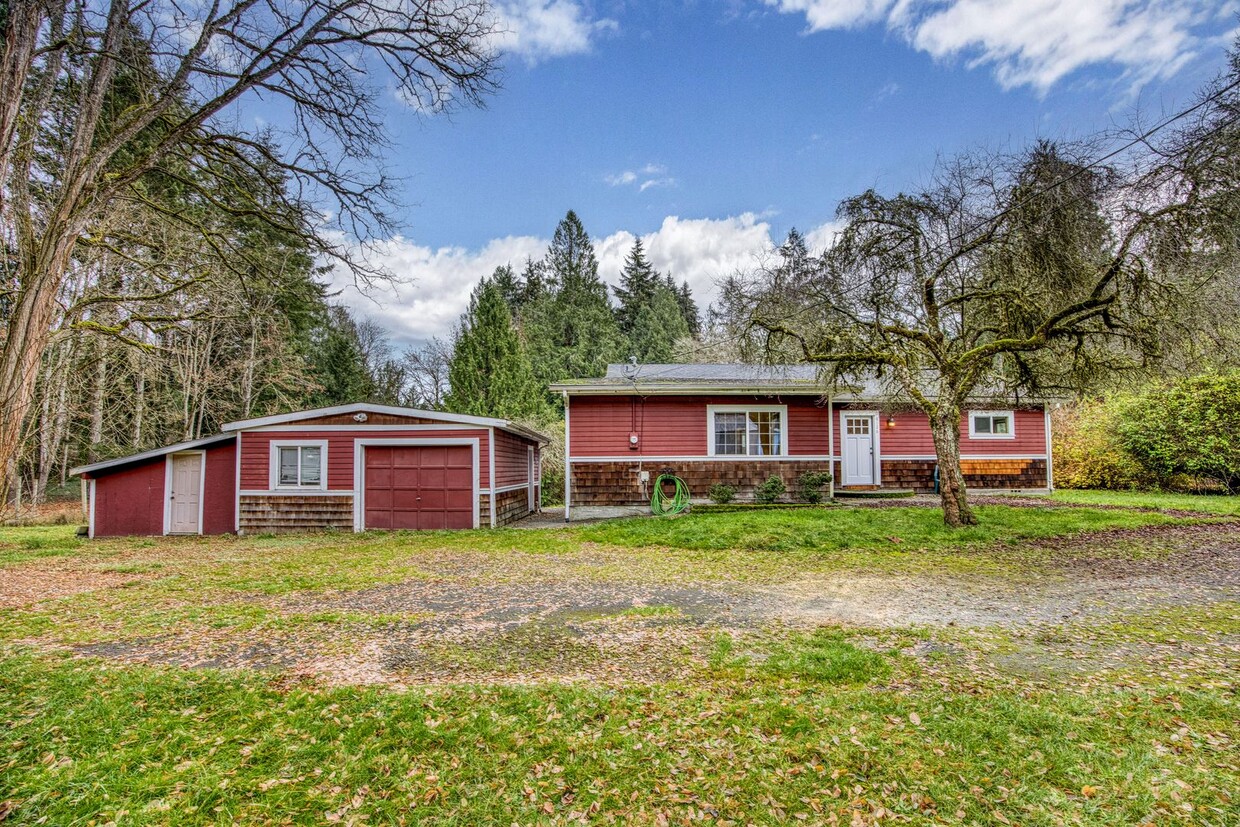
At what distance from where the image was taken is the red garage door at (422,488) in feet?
39.6

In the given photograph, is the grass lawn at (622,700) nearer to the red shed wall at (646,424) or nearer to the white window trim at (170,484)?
the white window trim at (170,484)

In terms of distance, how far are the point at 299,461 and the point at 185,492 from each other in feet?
9.76

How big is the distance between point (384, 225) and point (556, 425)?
1452 centimetres

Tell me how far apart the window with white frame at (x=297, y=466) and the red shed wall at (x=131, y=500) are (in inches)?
114

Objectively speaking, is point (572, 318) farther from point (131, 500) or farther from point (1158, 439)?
point (1158, 439)

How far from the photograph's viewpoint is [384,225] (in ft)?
24.6

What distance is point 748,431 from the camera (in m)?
13.4

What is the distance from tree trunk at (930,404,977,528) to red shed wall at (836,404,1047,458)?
6.37m

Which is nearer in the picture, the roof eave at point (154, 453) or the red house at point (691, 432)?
the roof eave at point (154, 453)

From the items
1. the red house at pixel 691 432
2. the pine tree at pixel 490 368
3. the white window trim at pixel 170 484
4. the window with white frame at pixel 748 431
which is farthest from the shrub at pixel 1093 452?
the white window trim at pixel 170 484

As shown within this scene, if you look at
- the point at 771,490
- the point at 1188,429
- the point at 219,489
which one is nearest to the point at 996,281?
the point at 771,490

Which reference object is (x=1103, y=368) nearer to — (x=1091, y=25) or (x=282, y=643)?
(x=1091, y=25)

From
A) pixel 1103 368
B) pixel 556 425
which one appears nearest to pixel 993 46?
pixel 1103 368

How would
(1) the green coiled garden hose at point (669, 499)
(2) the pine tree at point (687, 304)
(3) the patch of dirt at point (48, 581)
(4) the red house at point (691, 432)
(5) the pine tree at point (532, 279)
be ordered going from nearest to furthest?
(3) the patch of dirt at point (48, 581)
(1) the green coiled garden hose at point (669, 499)
(4) the red house at point (691, 432)
(5) the pine tree at point (532, 279)
(2) the pine tree at point (687, 304)
